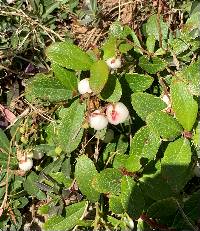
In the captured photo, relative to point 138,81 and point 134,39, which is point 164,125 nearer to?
point 138,81

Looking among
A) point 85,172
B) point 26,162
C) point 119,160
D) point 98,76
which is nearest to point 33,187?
point 26,162

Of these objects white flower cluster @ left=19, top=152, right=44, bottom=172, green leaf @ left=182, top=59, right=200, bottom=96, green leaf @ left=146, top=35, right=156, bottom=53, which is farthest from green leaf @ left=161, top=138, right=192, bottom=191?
white flower cluster @ left=19, top=152, right=44, bottom=172

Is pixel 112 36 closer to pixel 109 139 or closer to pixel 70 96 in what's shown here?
pixel 70 96

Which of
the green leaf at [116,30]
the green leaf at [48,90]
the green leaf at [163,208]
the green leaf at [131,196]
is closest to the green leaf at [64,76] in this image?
the green leaf at [48,90]

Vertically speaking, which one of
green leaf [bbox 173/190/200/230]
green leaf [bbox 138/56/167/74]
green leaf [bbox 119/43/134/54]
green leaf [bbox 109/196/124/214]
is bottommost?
green leaf [bbox 173/190/200/230]

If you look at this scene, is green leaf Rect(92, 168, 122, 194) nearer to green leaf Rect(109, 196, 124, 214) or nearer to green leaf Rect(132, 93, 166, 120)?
green leaf Rect(109, 196, 124, 214)
